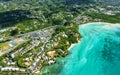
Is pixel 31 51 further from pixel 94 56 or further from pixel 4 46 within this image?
pixel 94 56

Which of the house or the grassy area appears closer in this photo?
the grassy area

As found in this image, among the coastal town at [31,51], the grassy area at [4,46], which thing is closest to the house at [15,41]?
the coastal town at [31,51]

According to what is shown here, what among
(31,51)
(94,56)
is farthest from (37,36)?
(94,56)

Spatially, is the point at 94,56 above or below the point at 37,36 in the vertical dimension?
below

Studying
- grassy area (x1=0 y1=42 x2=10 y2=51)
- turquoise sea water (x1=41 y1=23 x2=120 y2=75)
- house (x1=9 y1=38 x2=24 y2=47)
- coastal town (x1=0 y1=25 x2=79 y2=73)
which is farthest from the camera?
house (x1=9 y1=38 x2=24 y2=47)

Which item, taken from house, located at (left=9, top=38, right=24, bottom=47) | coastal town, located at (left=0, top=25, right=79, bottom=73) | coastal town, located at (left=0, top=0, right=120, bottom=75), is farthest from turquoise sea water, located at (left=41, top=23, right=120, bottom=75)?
house, located at (left=9, top=38, right=24, bottom=47)

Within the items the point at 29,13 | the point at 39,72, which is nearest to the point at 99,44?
the point at 39,72

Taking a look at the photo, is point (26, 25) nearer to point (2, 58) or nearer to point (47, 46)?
point (47, 46)

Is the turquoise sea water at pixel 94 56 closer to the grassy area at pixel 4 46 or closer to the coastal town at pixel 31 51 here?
the coastal town at pixel 31 51

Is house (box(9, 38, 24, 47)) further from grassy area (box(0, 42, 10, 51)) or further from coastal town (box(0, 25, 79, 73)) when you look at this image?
grassy area (box(0, 42, 10, 51))

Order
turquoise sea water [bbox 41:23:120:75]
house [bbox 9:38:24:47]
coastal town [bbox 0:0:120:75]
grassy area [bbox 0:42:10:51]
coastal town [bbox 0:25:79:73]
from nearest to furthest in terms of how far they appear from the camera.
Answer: turquoise sea water [bbox 41:23:120:75] → coastal town [bbox 0:25:79:73] → coastal town [bbox 0:0:120:75] → grassy area [bbox 0:42:10:51] → house [bbox 9:38:24:47]
